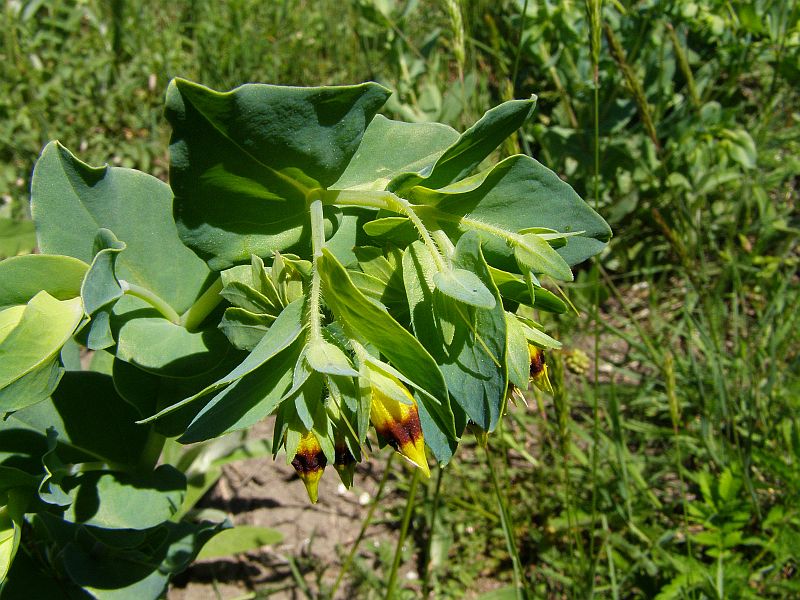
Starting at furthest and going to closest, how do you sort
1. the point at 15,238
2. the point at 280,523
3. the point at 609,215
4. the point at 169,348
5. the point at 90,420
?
the point at 609,215 → the point at 280,523 → the point at 15,238 → the point at 90,420 → the point at 169,348

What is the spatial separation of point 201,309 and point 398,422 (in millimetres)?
697

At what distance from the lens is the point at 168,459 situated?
8.47 feet

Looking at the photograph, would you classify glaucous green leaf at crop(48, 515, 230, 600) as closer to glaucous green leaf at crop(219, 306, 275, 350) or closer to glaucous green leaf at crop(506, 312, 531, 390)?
glaucous green leaf at crop(219, 306, 275, 350)

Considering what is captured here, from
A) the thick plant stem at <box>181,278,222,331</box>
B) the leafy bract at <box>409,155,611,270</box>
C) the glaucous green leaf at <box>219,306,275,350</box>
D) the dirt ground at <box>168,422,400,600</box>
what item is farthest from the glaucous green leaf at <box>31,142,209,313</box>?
the dirt ground at <box>168,422,400,600</box>

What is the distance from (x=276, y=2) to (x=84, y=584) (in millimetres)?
3920

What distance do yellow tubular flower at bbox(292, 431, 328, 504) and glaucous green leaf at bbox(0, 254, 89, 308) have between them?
64 centimetres

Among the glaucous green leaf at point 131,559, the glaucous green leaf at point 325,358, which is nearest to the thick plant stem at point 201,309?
the glaucous green leaf at point 325,358

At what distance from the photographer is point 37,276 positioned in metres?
1.59

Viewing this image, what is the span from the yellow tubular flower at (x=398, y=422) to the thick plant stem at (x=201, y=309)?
601mm

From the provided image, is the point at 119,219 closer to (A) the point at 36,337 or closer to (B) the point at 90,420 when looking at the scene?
(A) the point at 36,337

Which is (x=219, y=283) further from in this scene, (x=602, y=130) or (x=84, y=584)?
(x=602, y=130)

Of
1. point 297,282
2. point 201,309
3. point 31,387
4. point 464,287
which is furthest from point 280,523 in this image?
point 464,287

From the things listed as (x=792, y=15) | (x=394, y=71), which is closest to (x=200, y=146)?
(x=394, y=71)

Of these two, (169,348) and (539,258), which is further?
(169,348)
